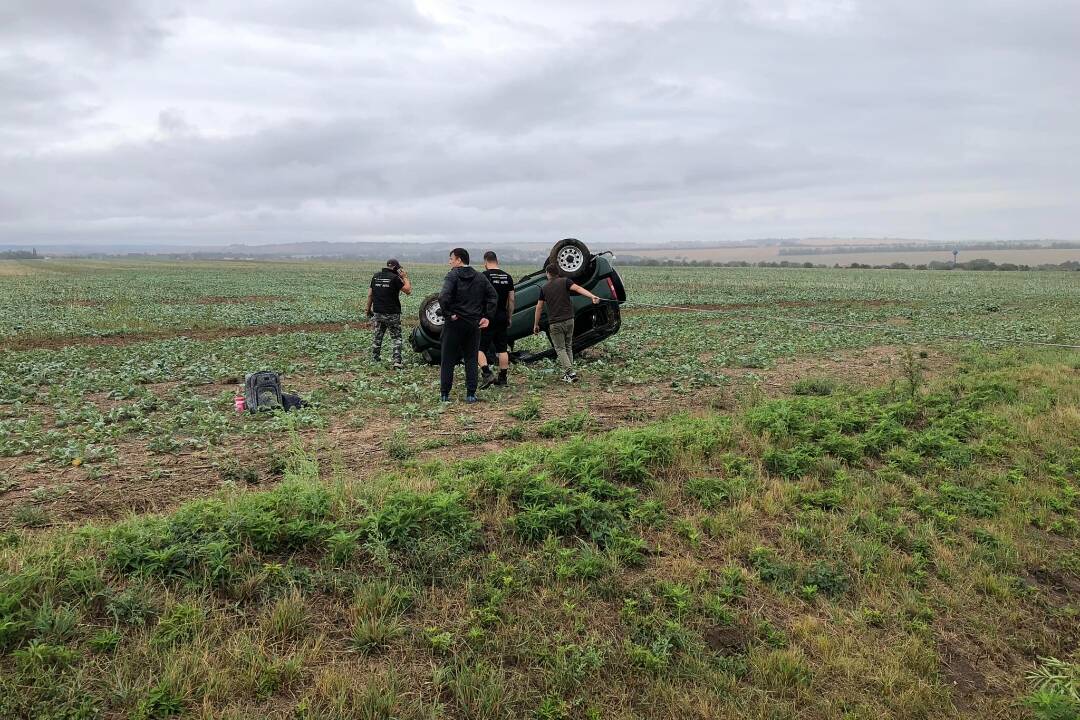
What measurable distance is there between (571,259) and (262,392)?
6.38 metres

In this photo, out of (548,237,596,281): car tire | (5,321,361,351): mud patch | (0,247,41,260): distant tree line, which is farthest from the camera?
(0,247,41,260): distant tree line

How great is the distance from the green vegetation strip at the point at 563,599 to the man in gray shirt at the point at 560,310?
5.15 meters

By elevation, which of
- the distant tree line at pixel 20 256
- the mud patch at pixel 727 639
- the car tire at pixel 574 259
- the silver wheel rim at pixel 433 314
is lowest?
the mud patch at pixel 727 639

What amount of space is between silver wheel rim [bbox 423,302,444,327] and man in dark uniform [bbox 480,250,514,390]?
65.7 inches

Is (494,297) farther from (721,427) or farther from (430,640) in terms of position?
(430,640)

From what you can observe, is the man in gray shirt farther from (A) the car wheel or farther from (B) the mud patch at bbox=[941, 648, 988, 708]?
(B) the mud patch at bbox=[941, 648, 988, 708]

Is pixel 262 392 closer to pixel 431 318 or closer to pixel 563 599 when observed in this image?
pixel 431 318

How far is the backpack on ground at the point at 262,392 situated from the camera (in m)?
9.30

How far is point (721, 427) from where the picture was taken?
7.83 meters

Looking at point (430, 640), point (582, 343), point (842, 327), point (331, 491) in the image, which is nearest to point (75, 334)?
point (582, 343)

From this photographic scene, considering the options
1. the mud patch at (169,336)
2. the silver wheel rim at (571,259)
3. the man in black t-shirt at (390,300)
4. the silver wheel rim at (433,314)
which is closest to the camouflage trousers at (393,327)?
the man in black t-shirt at (390,300)

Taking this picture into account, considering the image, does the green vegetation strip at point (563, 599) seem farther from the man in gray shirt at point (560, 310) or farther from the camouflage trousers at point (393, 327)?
the camouflage trousers at point (393, 327)

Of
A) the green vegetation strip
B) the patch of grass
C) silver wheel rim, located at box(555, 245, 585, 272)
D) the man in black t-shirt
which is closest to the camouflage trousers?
the man in black t-shirt

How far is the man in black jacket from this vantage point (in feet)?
31.2
